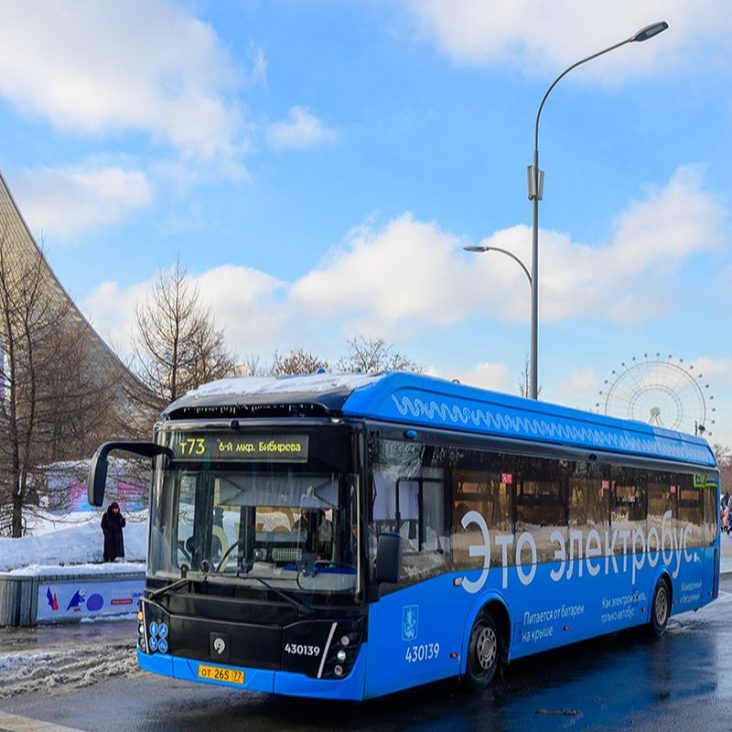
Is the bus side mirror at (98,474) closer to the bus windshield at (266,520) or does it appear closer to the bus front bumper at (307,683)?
the bus windshield at (266,520)

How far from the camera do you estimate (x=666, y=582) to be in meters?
14.6

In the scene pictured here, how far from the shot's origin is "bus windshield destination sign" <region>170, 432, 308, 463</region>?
→ 8.29 metres

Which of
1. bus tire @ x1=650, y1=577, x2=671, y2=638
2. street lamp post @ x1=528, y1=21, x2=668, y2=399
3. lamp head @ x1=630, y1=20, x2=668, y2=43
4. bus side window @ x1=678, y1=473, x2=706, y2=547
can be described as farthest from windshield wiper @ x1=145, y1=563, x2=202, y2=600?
lamp head @ x1=630, y1=20, x2=668, y2=43

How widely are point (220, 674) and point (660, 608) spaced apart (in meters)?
8.21

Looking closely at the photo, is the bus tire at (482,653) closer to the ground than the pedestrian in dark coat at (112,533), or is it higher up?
closer to the ground

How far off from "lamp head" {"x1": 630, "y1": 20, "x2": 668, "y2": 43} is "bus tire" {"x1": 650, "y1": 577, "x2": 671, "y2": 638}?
33.6 ft

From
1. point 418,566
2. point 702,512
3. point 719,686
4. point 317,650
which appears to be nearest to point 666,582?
point 702,512

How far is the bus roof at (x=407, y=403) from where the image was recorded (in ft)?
27.9

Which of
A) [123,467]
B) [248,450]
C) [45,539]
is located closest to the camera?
[248,450]

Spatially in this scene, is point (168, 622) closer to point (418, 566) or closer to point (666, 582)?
point (418, 566)

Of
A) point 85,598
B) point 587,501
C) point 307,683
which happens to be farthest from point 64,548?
point 307,683

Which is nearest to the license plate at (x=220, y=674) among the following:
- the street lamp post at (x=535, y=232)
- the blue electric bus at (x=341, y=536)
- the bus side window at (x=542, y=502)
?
the blue electric bus at (x=341, y=536)

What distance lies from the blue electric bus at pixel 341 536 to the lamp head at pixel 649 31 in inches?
418

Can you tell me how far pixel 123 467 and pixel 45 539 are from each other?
5414 millimetres
